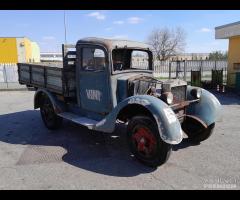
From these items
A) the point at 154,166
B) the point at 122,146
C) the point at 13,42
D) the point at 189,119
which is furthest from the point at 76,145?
the point at 13,42

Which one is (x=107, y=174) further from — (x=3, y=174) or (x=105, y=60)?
(x=105, y=60)

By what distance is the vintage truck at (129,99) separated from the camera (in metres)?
4.49

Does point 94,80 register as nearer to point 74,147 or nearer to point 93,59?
point 93,59

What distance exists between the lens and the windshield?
5801 millimetres

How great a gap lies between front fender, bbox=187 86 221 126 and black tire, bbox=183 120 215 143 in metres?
0.19

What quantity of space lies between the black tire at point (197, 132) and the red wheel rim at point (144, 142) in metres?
1.49

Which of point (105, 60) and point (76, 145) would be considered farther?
point (76, 145)

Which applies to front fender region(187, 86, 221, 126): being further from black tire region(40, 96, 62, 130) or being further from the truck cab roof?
black tire region(40, 96, 62, 130)

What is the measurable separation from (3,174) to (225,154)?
3939 millimetres

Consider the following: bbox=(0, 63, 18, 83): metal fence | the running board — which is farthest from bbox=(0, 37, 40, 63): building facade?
the running board

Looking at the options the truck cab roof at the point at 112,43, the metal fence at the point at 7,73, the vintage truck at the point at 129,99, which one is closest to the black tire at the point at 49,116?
the vintage truck at the point at 129,99

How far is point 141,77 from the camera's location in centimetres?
555

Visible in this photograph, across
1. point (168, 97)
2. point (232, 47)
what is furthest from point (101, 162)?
point (232, 47)
